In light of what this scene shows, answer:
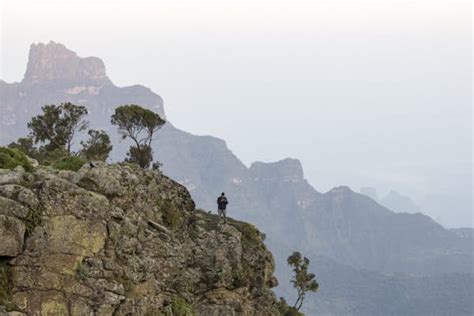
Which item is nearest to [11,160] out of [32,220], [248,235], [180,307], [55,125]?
[32,220]

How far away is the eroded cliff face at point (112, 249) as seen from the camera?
94.8ft

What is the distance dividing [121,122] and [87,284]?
3961 centimetres

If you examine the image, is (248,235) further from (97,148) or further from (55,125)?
(55,125)

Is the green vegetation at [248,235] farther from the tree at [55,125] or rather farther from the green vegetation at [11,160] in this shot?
the tree at [55,125]

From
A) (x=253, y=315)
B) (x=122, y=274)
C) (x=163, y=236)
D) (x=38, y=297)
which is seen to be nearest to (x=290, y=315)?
(x=253, y=315)

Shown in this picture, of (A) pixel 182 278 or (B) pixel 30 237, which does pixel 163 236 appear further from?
(B) pixel 30 237

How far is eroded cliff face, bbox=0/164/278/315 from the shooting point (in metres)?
28.9

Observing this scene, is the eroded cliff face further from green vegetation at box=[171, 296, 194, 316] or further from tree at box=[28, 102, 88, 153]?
tree at box=[28, 102, 88, 153]

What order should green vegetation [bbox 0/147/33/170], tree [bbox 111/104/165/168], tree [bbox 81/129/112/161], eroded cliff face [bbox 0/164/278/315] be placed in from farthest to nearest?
tree [bbox 81/129/112/161], tree [bbox 111/104/165/168], green vegetation [bbox 0/147/33/170], eroded cliff face [bbox 0/164/278/315]

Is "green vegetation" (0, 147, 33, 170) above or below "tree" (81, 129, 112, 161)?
below

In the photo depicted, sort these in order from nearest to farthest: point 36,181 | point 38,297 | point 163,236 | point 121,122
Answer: point 38,297
point 36,181
point 163,236
point 121,122

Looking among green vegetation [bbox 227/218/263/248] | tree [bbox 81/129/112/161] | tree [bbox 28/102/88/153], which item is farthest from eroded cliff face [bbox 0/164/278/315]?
tree [bbox 28/102/88/153]

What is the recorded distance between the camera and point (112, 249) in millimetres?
32281

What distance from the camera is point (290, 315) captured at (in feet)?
225
